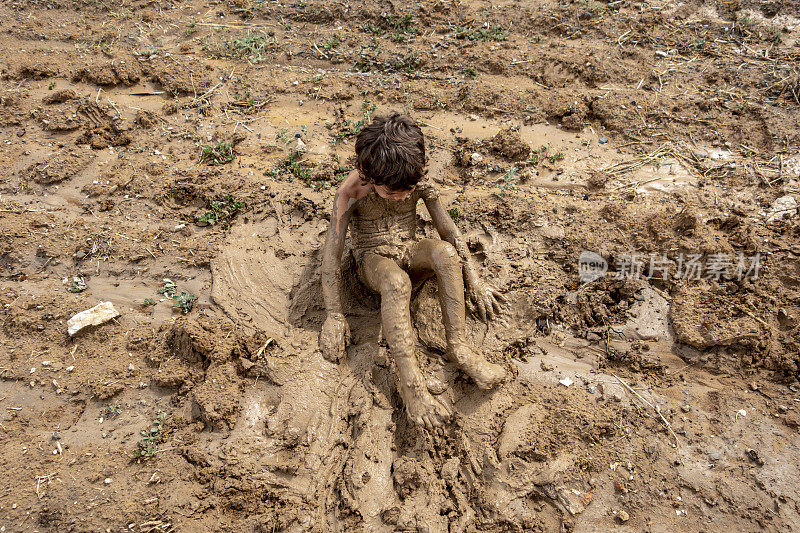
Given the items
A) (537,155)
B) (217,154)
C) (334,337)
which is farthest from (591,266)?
(217,154)

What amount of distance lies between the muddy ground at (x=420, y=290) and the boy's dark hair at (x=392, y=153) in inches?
44.7

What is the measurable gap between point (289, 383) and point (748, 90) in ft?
18.1

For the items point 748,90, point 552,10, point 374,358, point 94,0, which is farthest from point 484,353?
point 94,0

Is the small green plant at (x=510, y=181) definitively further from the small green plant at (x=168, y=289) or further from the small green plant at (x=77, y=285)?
the small green plant at (x=77, y=285)

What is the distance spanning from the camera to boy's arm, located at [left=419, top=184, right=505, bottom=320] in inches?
141

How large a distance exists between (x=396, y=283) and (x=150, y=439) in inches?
71.8

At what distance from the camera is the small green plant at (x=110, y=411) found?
10.7 feet

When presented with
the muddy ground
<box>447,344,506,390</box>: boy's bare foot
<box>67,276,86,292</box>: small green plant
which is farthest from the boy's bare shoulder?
<box>67,276,86,292</box>: small green plant

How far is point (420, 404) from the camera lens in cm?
305

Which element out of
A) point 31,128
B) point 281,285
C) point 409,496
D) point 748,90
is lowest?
point 409,496

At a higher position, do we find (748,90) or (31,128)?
(748,90)

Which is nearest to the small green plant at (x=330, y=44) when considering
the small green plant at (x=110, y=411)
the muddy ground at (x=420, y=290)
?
the muddy ground at (x=420, y=290)

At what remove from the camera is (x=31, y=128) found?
16.4ft

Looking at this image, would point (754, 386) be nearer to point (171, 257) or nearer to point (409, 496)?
point (409, 496)
